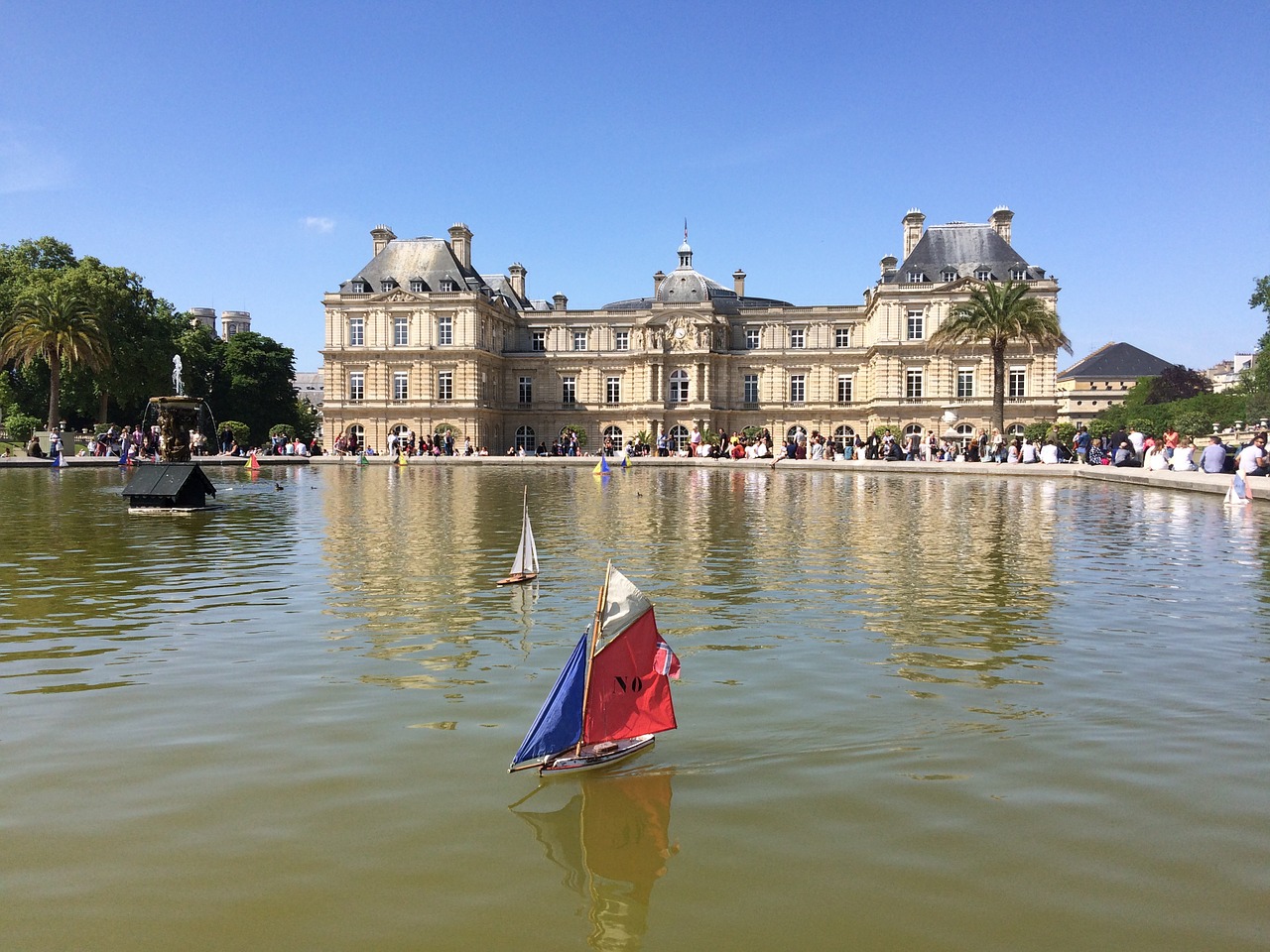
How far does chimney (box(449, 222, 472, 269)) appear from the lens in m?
70.5

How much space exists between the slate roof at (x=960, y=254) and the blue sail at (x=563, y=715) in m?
62.1

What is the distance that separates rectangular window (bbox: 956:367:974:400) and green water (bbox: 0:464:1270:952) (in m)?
53.5

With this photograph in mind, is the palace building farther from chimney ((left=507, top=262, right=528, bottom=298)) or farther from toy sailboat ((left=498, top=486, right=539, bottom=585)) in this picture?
toy sailboat ((left=498, top=486, right=539, bottom=585))

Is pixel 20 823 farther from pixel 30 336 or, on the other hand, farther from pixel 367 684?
pixel 30 336

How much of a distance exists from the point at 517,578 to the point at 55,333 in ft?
151

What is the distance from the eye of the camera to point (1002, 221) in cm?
6431

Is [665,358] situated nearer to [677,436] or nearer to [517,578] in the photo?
[677,436]

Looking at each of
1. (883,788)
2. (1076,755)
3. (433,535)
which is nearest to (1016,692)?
(1076,755)

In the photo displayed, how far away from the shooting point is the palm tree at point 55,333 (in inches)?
1838

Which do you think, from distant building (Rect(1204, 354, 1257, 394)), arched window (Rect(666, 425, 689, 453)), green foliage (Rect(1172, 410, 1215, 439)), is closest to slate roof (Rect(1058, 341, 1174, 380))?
distant building (Rect(1204, 354, 1257, 394))

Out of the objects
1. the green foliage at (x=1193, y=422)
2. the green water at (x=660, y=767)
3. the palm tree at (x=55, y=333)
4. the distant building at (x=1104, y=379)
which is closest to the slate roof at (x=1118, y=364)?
the distant building at (x=1104, y=379)

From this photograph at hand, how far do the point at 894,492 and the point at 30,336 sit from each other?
142 feet

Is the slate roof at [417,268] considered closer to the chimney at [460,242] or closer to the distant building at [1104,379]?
the chimney at [460,242]

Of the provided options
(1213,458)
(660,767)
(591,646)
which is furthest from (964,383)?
(591,646)
